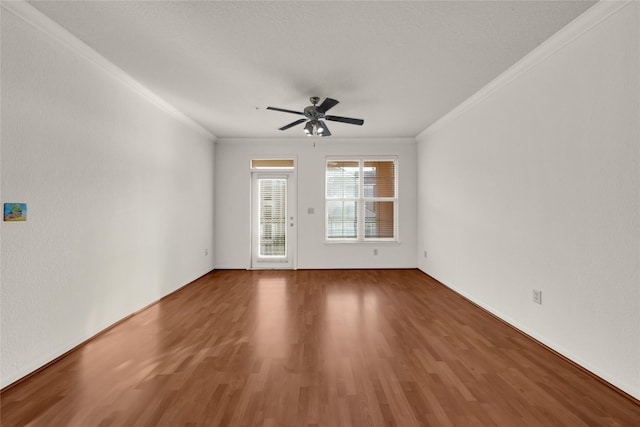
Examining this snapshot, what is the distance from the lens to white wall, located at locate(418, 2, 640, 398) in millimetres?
1948

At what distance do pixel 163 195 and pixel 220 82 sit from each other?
1.80 m

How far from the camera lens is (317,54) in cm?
273

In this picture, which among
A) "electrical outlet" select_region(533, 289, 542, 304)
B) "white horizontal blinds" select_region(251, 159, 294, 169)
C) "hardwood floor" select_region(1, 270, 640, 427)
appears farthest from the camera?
"white horizontal blinds" select_region(251, 159, 294, 169)

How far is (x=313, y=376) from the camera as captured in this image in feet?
6.94

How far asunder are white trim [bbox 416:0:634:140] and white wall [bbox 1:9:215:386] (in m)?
4.13

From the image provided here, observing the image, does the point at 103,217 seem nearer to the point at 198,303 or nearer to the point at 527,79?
the point at 198,303

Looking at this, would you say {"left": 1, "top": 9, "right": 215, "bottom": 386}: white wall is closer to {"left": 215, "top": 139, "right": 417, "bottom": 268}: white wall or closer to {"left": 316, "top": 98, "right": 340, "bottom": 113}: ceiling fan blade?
{"left": 215, "top": 139, "right": 417, "bottom": 268}: white wall

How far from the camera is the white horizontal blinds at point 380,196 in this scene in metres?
6.10

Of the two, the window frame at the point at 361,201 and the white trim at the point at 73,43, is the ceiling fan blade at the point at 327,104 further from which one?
the window frame at the point at 361,201

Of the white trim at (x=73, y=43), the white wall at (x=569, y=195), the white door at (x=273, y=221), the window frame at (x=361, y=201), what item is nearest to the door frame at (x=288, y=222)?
the white door at (x=273, y=221)

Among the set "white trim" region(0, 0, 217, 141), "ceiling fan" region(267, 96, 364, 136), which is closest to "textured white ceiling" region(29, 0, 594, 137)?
"white trim" region(0, 0, 217, 141)

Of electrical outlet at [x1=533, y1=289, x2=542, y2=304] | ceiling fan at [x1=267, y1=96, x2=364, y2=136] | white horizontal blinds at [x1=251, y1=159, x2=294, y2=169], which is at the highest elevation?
ceiling fan at [x1=267, y1=96, x2=364, y2=136]

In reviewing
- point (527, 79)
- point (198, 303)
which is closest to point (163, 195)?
point (198, 303)

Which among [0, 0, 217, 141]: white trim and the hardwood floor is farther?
[0, 0, 217, 141]: white trim
